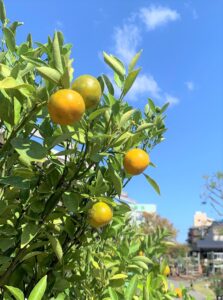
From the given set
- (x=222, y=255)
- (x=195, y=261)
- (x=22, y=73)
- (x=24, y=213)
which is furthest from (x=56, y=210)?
(x=222, y=255)

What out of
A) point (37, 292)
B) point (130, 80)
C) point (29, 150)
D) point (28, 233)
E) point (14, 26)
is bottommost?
point (37, 292)

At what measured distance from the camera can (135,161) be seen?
3.37 feet

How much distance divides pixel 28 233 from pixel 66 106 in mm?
341

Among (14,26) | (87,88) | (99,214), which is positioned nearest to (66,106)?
(87,88)

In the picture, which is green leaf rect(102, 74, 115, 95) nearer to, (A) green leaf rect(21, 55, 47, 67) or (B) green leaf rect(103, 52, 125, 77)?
(B) green leaf rect(103, 52, 125, 77)

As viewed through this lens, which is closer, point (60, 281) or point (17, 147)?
point (17, 147)

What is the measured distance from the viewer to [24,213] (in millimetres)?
1101

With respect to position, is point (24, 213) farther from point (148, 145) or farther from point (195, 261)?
point (195, 261)

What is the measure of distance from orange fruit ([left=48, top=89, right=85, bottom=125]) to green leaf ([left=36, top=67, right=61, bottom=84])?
0.06 metres

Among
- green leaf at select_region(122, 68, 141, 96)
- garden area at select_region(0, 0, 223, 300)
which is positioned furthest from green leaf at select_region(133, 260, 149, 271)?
green leaf at select_region(122, 68, 141, 96)

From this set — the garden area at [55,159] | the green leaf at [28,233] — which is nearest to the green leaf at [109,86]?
the garden area at [55,159]

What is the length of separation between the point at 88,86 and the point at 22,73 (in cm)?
22

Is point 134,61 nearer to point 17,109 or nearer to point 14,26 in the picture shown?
point 17,109

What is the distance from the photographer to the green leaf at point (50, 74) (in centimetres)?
85
